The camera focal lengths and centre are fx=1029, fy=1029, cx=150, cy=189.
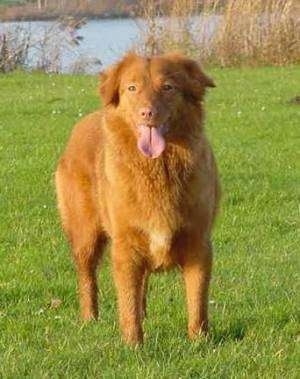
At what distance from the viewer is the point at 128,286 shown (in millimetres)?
5316

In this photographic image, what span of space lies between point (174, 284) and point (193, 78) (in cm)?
182

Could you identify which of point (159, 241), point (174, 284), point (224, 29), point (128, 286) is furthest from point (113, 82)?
point (224, 29)

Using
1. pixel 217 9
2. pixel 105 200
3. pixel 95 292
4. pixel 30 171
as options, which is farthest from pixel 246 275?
pixel 217 9

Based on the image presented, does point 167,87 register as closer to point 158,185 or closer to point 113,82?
point 113,82

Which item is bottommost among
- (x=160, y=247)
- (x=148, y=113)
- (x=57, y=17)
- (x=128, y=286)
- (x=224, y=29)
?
(x=57, y=17)

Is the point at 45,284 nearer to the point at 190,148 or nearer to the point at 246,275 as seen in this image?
the point at 246,275

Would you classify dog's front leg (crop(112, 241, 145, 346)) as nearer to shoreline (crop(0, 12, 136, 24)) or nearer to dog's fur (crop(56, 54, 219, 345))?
dog's fur (crop(56, 54, 219, 345))

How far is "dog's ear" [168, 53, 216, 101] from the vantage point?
5.17 meters

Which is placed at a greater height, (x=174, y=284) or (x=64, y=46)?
(x=174, y=284)

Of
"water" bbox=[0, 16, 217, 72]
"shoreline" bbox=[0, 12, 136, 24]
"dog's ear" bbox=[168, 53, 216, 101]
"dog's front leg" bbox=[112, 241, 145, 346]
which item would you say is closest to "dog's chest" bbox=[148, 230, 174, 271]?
"dog's front leg" bbox=[112, 241, 145, 346]

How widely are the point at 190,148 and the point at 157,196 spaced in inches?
11.7

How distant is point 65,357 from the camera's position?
4.78 metres

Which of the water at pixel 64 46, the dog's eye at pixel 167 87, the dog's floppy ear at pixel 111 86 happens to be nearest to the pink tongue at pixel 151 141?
the dog's eye at pixel 167 87

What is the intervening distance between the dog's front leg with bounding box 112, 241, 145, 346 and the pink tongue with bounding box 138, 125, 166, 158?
51cm
